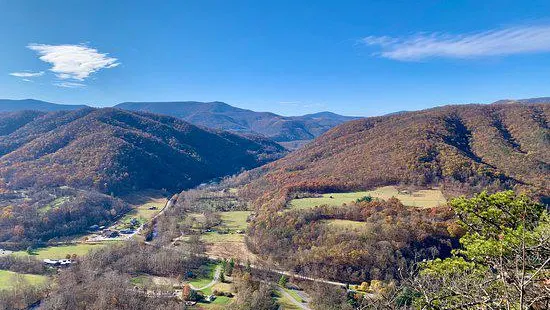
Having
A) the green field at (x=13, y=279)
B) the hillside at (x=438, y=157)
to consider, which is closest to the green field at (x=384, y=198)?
the hillside at (x=438, y=157)

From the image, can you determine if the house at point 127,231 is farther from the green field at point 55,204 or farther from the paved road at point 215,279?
the paved road at point 215,279

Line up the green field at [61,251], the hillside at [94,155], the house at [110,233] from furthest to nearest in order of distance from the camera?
the hillside at [94,155]
the house at [110,233]
the green field at [61,251]

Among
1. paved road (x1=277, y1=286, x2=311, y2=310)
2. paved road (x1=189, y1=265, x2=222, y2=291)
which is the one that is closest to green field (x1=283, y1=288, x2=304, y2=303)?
paved road (x1=277, y1=286, x2=311, y2=310)

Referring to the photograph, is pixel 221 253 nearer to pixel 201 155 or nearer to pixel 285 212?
pixel 285 212

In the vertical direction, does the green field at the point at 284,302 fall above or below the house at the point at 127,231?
below

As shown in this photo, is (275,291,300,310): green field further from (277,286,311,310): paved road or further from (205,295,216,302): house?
(205,295,216,302): house

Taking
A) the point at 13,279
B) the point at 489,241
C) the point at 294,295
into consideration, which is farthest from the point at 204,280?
the point at 489,241
